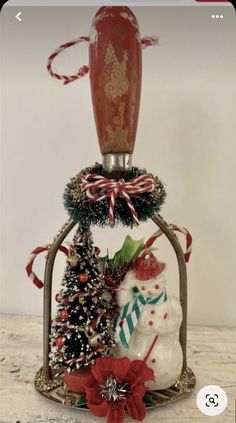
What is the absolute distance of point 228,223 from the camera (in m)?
0.84

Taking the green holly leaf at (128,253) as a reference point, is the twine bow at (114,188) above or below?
above

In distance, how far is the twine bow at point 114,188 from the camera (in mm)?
554

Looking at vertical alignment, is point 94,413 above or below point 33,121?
below

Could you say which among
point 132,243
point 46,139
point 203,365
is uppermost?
point 46,139

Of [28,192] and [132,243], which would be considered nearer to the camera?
[132,243]

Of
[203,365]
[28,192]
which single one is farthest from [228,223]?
[28,192]

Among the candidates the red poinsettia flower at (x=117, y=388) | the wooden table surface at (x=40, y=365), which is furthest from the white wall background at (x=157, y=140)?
the red poinsettia flower at (x=117, y=388)

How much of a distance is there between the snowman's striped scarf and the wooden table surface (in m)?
0.09

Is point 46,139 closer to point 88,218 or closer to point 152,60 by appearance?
point 152,60

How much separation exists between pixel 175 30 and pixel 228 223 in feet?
1.04

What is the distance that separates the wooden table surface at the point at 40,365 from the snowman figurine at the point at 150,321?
5 cm

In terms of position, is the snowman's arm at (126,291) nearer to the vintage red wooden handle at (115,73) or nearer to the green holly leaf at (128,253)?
the green holly leaf at (128,253)

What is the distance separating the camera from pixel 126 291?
60cm

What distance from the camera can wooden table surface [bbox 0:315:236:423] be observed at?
0.56 meters
